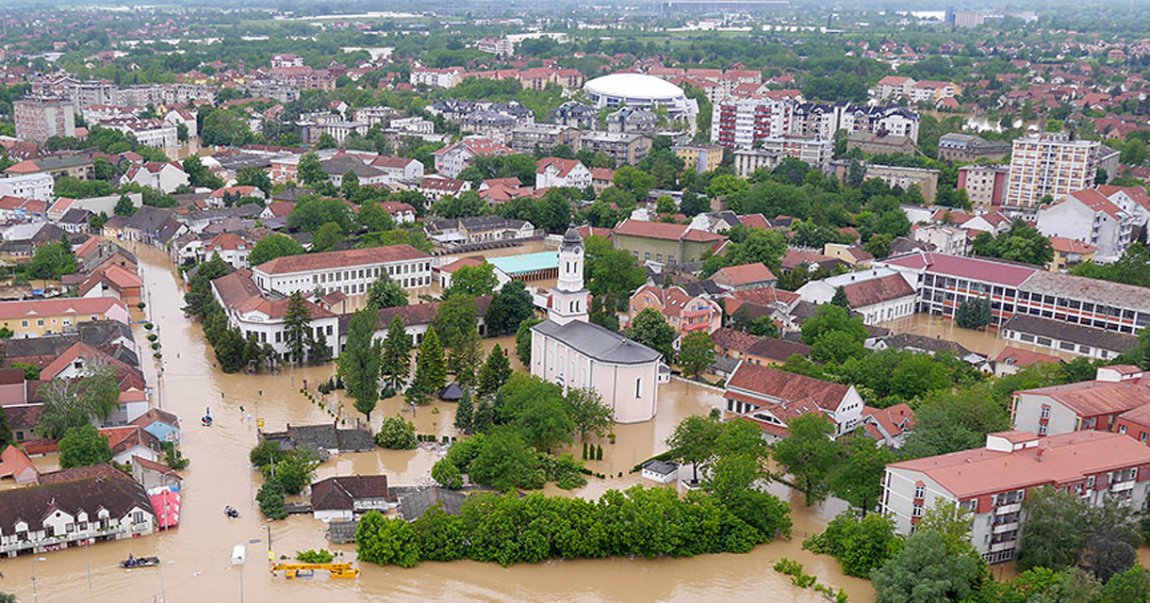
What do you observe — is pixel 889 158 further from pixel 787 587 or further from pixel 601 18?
pixel 601 18

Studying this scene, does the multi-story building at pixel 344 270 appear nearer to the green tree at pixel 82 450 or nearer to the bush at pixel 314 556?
the green tree at pixel 82 450

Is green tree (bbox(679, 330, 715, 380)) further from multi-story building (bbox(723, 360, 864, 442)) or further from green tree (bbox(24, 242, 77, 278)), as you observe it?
green tree (bbox(24, 242, 77, 278))

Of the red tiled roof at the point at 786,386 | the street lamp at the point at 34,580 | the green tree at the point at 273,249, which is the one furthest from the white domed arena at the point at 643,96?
the street lamp at the point at 34,580

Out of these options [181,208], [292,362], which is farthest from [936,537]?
[181,208]

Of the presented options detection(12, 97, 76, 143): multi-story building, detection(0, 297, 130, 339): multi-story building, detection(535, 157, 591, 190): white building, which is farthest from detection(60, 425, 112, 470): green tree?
detection(12, 97, 76, 143): multi-story building

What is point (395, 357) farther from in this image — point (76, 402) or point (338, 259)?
point (338, 259)
